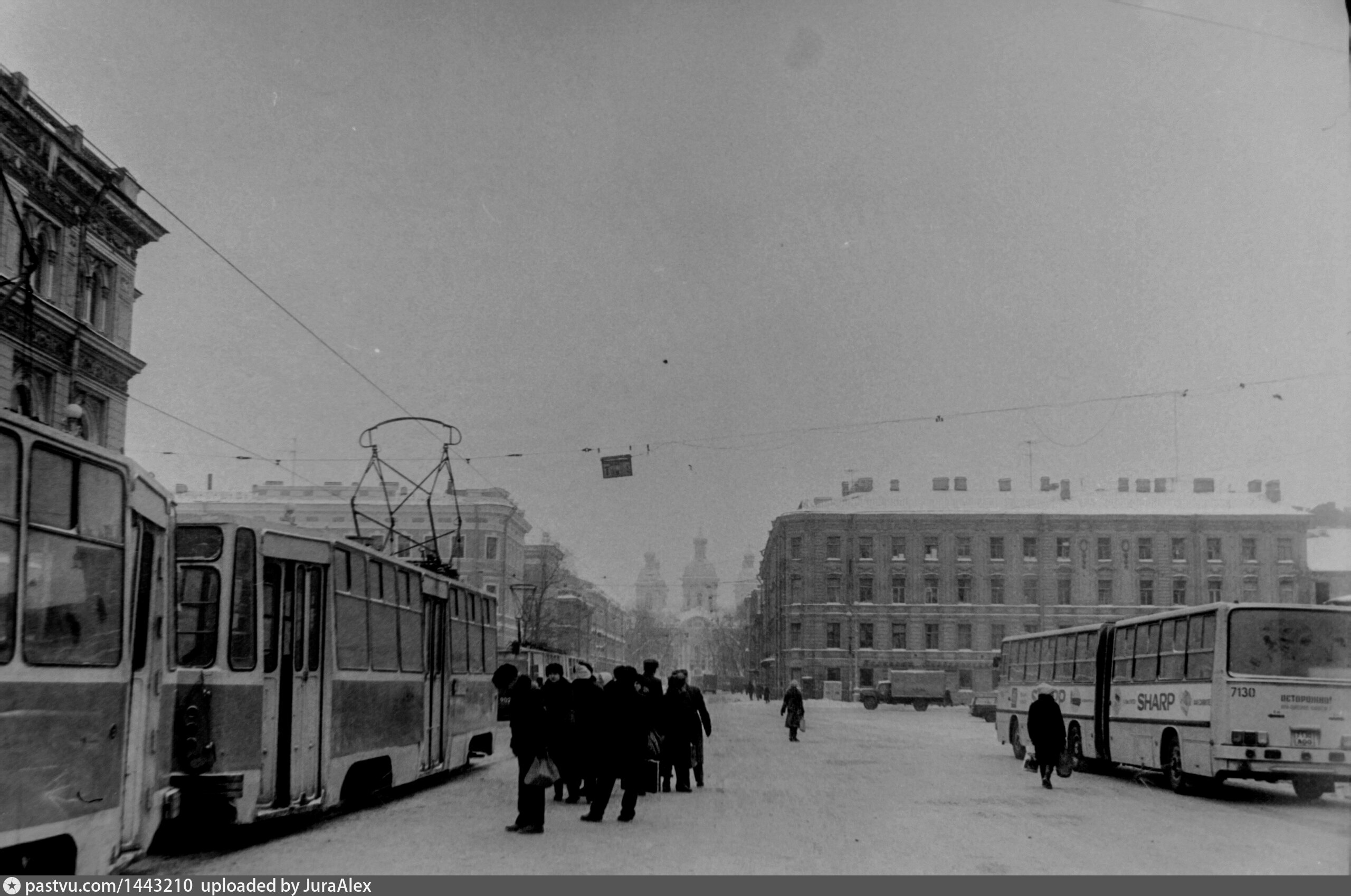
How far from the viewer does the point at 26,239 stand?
1009 centimetres

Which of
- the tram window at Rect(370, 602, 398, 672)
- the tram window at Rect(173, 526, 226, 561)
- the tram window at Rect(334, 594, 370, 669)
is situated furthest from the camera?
the tram window at Rect(370, 602, 398, 672)

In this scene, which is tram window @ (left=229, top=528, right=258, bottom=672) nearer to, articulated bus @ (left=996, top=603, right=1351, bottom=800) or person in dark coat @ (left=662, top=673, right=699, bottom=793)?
person in dark coat @ (left=662, top=673, right=699, bottom=793)

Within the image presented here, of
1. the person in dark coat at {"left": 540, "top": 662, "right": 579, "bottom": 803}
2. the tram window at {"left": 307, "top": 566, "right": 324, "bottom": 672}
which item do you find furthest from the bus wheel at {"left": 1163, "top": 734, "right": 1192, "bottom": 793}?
Answer: the tram window at {"left": 307, "top": 566, "right": 324, "bottom": 672}

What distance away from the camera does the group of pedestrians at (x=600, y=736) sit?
1236cm

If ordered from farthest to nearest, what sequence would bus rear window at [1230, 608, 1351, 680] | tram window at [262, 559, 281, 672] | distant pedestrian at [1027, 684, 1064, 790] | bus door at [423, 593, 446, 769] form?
1. distant pedestrian at [1027, 684, 1064, 790]
2. bus door at [423, 593, 446, 769]
3. bus rear window at [1230, 608, 1351, 680]
4. tram window at [262, 559, 281, 672]

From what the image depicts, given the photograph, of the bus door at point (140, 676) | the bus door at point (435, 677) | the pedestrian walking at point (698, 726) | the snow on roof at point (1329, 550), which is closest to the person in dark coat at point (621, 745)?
the pedestrian walking at point (698, 726)

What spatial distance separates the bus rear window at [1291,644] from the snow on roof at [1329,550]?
62532 millimetres

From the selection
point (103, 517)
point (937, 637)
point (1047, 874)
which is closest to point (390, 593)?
point (103, 517)

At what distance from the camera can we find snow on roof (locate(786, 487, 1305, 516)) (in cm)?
7812

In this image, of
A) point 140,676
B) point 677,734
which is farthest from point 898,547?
point 140,676

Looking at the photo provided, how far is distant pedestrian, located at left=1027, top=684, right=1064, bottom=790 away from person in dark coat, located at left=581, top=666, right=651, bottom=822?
21.9 ft

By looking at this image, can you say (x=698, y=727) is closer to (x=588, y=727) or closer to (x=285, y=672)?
(x=588, y=727)

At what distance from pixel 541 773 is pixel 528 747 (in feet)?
1.19

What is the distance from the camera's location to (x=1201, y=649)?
58.1 feet
